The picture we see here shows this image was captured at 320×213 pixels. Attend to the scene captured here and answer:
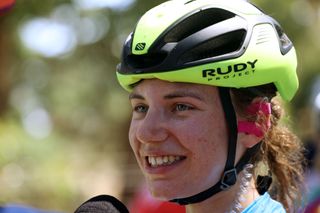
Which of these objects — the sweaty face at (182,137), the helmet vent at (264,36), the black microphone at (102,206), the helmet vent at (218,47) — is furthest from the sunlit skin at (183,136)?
the black microphone at (102,206)

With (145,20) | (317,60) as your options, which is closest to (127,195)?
(317,60)

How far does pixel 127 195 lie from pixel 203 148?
14.4m

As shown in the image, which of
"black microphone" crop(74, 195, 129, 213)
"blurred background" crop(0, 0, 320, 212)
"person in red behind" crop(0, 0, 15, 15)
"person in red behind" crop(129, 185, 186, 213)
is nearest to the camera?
"black microphone" crop(74, 195, 129, 213)

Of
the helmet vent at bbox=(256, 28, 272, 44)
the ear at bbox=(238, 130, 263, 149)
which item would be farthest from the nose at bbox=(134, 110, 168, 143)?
the helmet vent at bbox=(256, 28, 272, 44)

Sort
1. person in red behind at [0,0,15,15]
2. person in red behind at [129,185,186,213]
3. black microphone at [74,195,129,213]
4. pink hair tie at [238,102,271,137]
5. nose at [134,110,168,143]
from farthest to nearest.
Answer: person in red behind at [129,185,186,213] → person in red behind at [0,0,15,15] → pink hair tie at [238,102,271,137] → nose at [134,110,168,143] → black microphone at [74,195,129,213]

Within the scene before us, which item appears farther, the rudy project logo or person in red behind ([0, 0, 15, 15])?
person in red behind ([0, 0, 15, 15])

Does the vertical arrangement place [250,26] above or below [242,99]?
above

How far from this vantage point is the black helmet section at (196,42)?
3467mm

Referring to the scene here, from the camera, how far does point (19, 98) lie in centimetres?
1975

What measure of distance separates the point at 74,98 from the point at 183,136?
1699 cm

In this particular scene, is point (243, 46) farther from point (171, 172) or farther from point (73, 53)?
point (73, 53)

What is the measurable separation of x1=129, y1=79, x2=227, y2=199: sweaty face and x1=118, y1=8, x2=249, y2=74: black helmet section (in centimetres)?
9

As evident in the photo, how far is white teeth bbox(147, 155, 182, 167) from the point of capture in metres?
3.45

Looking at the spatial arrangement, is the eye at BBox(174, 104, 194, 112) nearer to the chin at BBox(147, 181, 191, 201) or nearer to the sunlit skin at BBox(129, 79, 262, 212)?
the sunlit skin at BBox(129, 79, 262, 212)
